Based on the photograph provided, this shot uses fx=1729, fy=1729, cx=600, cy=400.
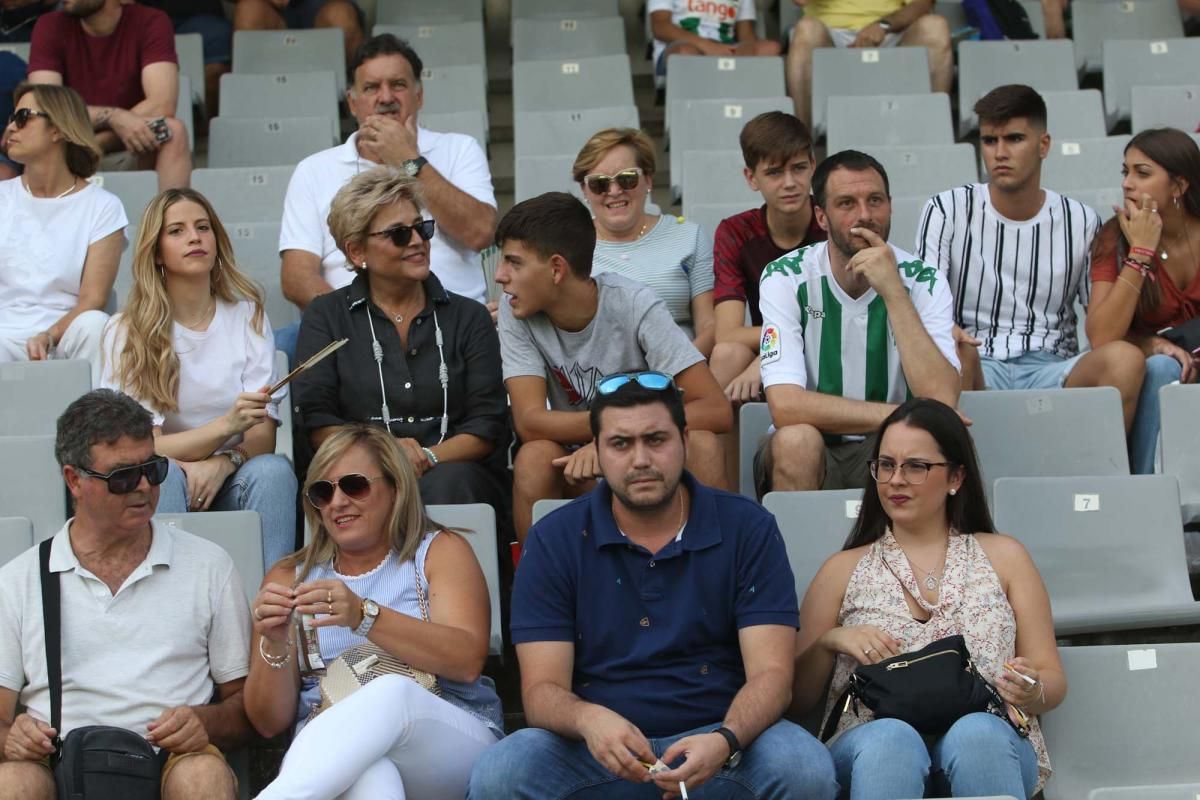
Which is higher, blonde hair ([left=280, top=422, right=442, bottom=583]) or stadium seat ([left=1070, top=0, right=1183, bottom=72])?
stadium seat ([left=1070, top=0, right=1183, bottom=72])

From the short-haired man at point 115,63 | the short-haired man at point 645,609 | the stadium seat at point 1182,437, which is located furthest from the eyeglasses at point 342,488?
the short-haired man at point 115,63

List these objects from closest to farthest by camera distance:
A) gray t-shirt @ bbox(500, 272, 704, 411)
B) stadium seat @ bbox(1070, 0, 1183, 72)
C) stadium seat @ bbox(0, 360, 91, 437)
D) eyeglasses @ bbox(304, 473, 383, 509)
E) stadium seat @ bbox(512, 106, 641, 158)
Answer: eyeglasses @ bbox(304, 473, 383, 509)
gray t-shirt @ bbox(500, 272, 704, 411)
stadium seat @ bbox(0, 360, 91, 437)
stadium seat @ bbox(512, 106, 641, 158)
stadium seat @ bbox(1070, 0, 1183, 72)

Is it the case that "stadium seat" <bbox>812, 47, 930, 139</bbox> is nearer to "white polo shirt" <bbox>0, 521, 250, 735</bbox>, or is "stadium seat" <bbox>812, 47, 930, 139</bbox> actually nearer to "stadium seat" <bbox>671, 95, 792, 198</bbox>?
"stadium seat" <bbox>671, 95, 792, 198</bbox>

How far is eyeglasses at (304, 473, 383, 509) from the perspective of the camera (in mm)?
3334

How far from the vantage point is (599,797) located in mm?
3088

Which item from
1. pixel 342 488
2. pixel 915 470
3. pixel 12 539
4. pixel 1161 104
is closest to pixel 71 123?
pixel 12 539

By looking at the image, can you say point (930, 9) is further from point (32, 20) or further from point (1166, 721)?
point (1166, 721)

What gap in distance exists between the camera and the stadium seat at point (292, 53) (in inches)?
275

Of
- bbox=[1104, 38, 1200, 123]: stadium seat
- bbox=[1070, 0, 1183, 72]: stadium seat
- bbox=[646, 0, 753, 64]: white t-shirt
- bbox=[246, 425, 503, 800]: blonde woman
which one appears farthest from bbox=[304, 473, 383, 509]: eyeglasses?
bbox=[1070, 0, 1183, 72]: stadium seat

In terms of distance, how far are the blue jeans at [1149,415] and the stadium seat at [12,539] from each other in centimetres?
281

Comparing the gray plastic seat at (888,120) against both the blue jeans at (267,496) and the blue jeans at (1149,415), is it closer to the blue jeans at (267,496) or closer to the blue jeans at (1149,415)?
the blue jeans at (1149,415)

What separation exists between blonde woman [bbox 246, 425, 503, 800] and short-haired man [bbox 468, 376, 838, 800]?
0.39 feet

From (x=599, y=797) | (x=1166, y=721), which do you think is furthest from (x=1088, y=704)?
(x=599, y=797)

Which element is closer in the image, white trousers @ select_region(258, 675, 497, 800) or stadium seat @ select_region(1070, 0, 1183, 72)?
white trousers @ select_region(258, 675, 497, 800)
